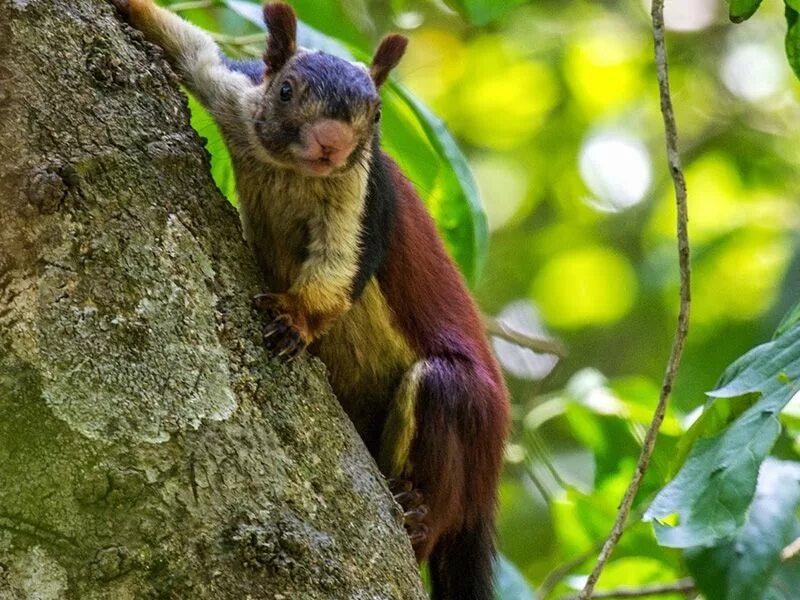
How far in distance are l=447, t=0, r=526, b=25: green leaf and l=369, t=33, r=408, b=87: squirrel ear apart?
339mm

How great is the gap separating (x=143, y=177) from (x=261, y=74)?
1358 millimetres

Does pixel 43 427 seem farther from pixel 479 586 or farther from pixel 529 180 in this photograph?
pixel 529 180

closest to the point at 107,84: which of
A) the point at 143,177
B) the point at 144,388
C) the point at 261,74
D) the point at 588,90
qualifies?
the point at 143,177

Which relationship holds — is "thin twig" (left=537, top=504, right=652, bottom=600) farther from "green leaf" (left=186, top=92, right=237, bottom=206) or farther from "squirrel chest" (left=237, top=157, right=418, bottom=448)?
"green leaf" (left=186, top=92, right=237, bottom=206)

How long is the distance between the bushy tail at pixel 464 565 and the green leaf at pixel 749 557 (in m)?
0.86

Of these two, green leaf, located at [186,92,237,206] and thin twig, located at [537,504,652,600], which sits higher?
green leaf, located at [186,92,237,206]

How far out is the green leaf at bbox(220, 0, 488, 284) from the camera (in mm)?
4148

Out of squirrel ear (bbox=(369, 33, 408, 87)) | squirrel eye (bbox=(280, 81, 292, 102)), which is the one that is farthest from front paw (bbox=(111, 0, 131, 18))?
squirrel ear (bbox=(369, 33, 408, 87))

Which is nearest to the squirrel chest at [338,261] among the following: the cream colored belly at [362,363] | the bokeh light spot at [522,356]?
the cream colored belly at [362,363]

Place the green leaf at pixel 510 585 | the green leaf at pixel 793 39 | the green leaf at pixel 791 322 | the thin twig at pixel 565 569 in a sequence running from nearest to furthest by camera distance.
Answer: the green leaf at pixel 793 39 < the green leaf at pixel 791 322 < the green leaf at pixel 510 585 < the thin twig at pixel 565 569

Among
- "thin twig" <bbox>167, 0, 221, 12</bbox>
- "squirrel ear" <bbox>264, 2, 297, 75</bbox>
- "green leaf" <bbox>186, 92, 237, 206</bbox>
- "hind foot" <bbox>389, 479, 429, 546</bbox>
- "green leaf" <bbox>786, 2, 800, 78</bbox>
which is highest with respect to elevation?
"green leaf" <bbox>786, 2, 800, 78</bbox>

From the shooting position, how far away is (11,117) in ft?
8.48

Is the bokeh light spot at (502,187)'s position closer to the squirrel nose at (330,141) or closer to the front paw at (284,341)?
the squirrel nose at (330,141)

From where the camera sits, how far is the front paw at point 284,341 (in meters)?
2.80
